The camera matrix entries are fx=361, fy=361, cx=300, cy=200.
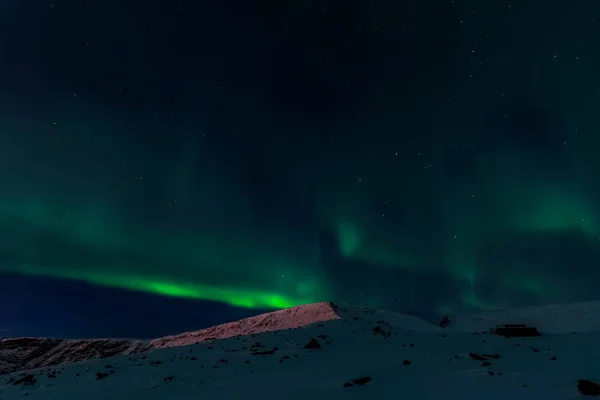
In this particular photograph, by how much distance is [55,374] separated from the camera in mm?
17766

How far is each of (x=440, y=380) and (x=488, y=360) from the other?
10.4 ft

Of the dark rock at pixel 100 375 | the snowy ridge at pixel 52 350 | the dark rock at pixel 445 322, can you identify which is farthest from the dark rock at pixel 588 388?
the snowy ridge at pixel 52 350

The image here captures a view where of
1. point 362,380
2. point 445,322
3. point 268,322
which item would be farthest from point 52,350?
point 362,380

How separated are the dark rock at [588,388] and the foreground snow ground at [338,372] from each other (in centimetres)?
14

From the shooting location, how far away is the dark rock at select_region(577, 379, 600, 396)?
23.6 ft

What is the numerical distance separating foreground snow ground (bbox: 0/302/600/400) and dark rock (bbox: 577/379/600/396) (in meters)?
0.14

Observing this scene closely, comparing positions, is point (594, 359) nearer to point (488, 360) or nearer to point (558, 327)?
point (488, 360)

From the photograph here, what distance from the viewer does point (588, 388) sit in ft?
23.9

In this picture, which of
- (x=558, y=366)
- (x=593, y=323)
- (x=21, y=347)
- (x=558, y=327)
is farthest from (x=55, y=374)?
(x=21, y=347)

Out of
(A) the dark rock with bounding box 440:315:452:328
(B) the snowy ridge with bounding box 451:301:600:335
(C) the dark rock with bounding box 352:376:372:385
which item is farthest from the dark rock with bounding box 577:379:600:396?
(A) the dark rock with bounding box 440:315:452:328

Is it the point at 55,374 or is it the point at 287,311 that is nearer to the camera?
the point at 55,374

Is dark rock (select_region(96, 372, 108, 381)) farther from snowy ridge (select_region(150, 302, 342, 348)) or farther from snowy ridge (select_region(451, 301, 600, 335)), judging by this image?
snowy ridge (select_region(451, 301, 600, 335))

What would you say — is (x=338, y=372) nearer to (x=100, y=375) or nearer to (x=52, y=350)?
(x=100, y=375)

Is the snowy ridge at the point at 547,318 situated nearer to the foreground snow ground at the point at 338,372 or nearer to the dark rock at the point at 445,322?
the dark rock at the point at 445,322
